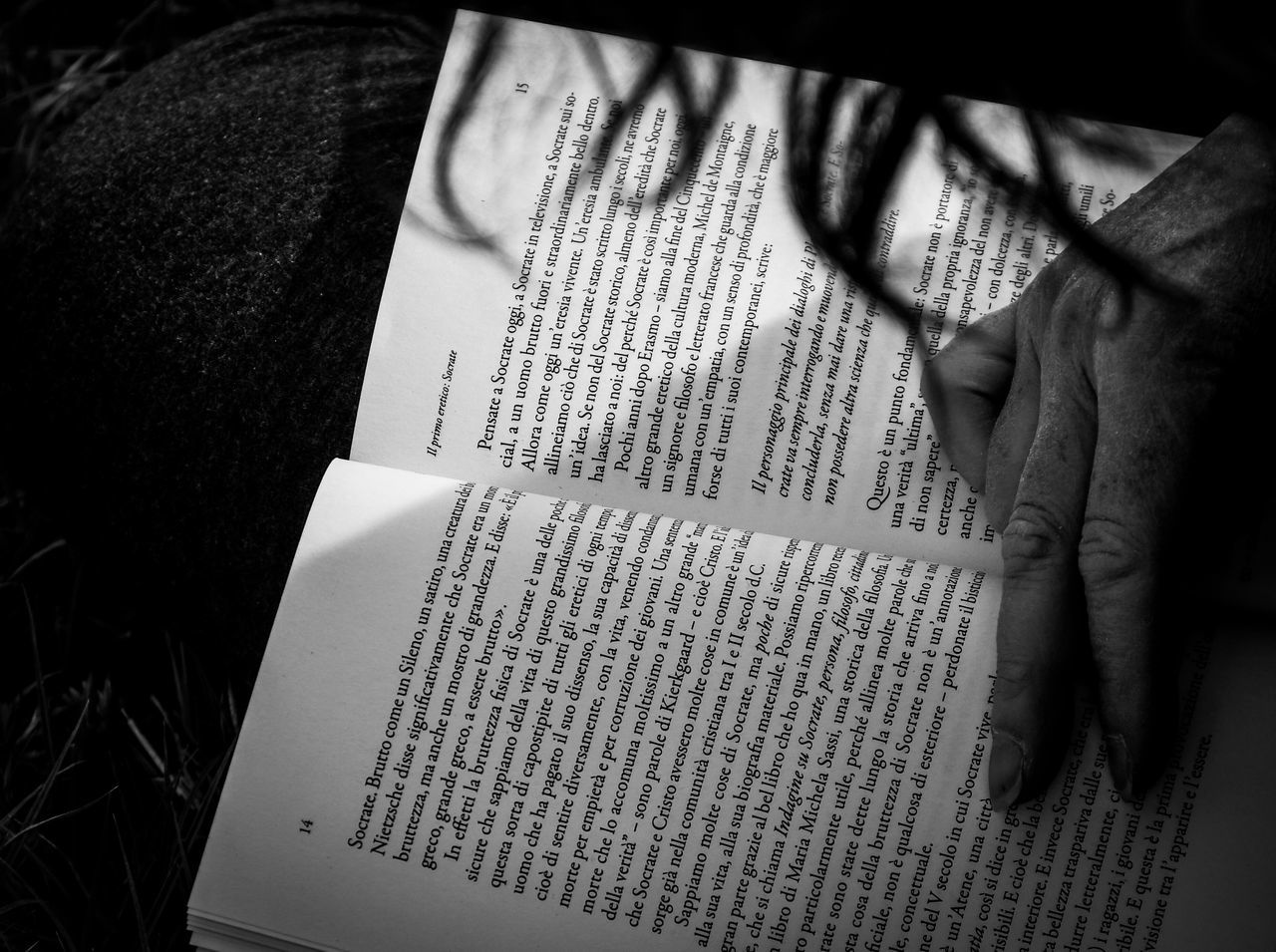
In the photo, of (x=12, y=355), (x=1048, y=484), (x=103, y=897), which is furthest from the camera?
(x=12, y=355)

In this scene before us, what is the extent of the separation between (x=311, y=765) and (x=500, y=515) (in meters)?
0.23

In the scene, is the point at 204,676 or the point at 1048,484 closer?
the point at 1048,484

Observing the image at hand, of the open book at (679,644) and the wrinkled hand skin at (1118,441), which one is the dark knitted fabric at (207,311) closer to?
the open book at (679,644)

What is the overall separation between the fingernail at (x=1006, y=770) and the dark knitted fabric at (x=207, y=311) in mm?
544

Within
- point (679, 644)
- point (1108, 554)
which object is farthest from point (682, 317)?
point (1108, 554)

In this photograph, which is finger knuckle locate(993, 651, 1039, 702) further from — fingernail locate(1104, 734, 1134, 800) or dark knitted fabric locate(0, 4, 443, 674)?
dark knitted fabric locate(0, 4, 443, 674)

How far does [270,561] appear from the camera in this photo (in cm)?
91

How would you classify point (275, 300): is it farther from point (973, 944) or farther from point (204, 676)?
point (973, 944)

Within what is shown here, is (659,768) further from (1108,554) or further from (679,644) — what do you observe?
(1108,554)

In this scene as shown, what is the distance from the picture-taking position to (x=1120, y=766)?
0.77 metres

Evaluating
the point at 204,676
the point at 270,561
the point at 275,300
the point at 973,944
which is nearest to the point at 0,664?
the point at 204,676

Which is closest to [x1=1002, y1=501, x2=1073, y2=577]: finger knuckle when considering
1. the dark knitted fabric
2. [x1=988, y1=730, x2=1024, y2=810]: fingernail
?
[x1=988, y1=730, x2=1024, y2=810]: fingernail

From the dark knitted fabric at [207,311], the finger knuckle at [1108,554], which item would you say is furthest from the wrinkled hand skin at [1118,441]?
the dark knitted fabric at [207,311]

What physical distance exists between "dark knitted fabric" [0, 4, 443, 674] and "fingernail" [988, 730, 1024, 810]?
544mm
